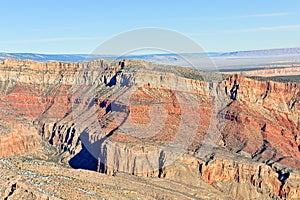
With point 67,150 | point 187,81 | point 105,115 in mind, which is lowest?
point 67,150

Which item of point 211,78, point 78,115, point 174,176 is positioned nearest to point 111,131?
point 174,176

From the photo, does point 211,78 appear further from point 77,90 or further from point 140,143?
point 140,143

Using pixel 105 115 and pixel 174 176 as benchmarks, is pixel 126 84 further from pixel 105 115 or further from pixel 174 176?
pixel 174 176

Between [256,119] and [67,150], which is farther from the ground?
[256,119]

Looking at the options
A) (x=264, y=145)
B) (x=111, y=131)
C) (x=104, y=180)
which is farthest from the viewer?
(x=264, y=145)

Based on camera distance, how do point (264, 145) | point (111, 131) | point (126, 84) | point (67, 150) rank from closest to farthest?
point (111, 131), point (264, 145), point (67, 150), point (126, 84)

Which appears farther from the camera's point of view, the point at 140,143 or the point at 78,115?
the point at 78,115
